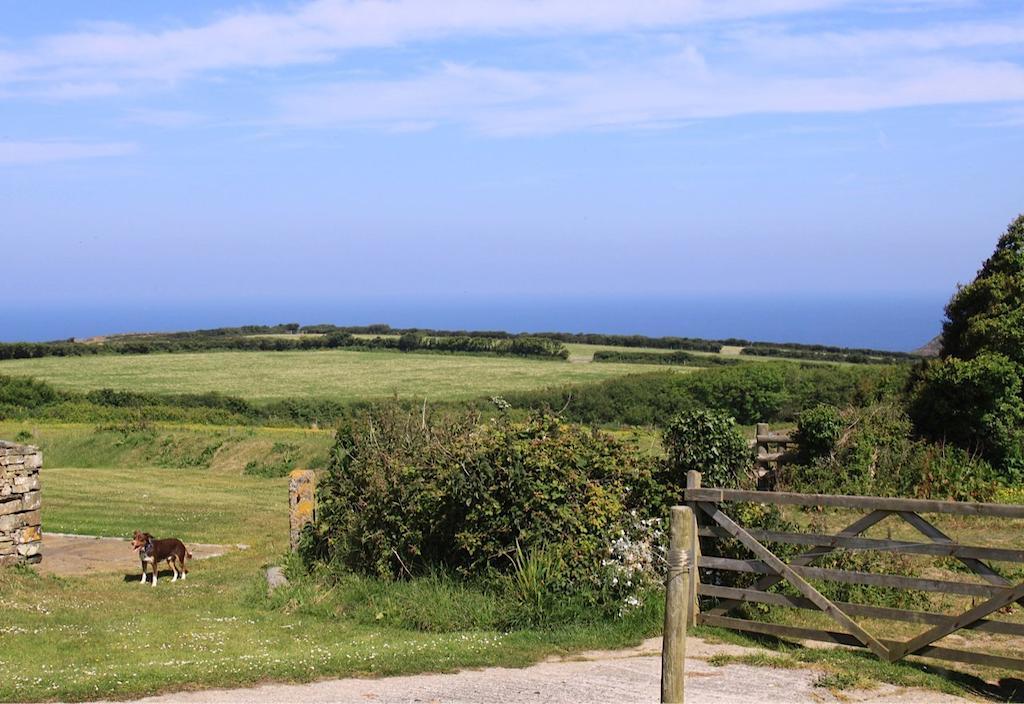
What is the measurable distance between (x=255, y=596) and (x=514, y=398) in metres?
29.8

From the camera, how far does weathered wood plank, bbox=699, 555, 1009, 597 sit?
8.56m

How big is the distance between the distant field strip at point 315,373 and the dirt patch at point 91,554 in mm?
27081

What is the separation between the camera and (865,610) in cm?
912

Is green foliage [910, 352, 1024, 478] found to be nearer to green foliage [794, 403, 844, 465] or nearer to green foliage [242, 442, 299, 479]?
green foliage [794, 403, 844, 465]

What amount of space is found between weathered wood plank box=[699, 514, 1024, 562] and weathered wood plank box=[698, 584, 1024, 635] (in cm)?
53

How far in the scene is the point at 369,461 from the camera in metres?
13.7

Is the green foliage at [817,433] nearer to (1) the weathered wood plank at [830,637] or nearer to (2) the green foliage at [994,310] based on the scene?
(2) the green foliage at [994,310]

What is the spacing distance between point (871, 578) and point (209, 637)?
658 cm

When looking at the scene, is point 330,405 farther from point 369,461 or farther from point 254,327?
point 254,327

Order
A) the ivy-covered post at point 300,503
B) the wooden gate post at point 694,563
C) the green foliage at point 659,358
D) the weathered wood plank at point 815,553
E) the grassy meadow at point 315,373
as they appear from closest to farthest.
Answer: the weathered wood plank at point 815,553 < the wooden gate post at point 694,563 < the ivy-covered post at point 300,503 < the grassy meadow at point 315,373 < the green foliage at point 659,358

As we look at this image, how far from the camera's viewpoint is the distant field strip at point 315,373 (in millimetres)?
53438

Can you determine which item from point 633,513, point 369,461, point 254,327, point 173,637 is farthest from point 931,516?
point 254,327

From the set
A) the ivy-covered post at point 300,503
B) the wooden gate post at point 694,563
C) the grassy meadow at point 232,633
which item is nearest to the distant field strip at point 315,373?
the ivy-covered post at point 300,503

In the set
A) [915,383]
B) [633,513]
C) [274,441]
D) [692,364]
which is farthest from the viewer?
[692,364]
